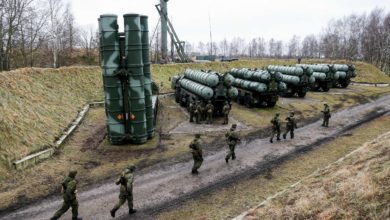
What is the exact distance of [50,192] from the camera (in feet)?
40.9

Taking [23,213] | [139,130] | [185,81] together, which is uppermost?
[185,81]

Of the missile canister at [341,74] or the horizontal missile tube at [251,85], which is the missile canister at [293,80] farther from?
the missile canister at [341,74]

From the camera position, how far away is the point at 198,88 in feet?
84.5

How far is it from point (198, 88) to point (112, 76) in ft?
30.8

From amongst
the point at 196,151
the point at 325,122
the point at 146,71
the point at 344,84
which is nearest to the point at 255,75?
the point at 325,122

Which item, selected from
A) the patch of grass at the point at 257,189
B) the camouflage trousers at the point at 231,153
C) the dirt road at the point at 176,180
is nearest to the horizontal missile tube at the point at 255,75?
the dirt road at the point at 176,180

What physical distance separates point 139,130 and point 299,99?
845 inches

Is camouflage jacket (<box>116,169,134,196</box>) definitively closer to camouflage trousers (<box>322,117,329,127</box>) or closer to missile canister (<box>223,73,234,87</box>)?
missile canister (<box>223,73,234,87</box>)

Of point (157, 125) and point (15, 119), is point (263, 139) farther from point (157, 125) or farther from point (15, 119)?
point (15, 119)

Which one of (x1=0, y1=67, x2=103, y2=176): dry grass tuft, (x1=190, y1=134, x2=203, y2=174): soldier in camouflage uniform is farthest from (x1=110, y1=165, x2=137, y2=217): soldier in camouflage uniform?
(x1=0, y1=67, x2=103, y2=176): dry grass tuft

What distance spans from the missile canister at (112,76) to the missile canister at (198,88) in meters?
7.74

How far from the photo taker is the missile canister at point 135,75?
686 inches

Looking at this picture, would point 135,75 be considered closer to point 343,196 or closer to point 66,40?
point 343,196

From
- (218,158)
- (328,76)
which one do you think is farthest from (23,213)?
(328,76)
